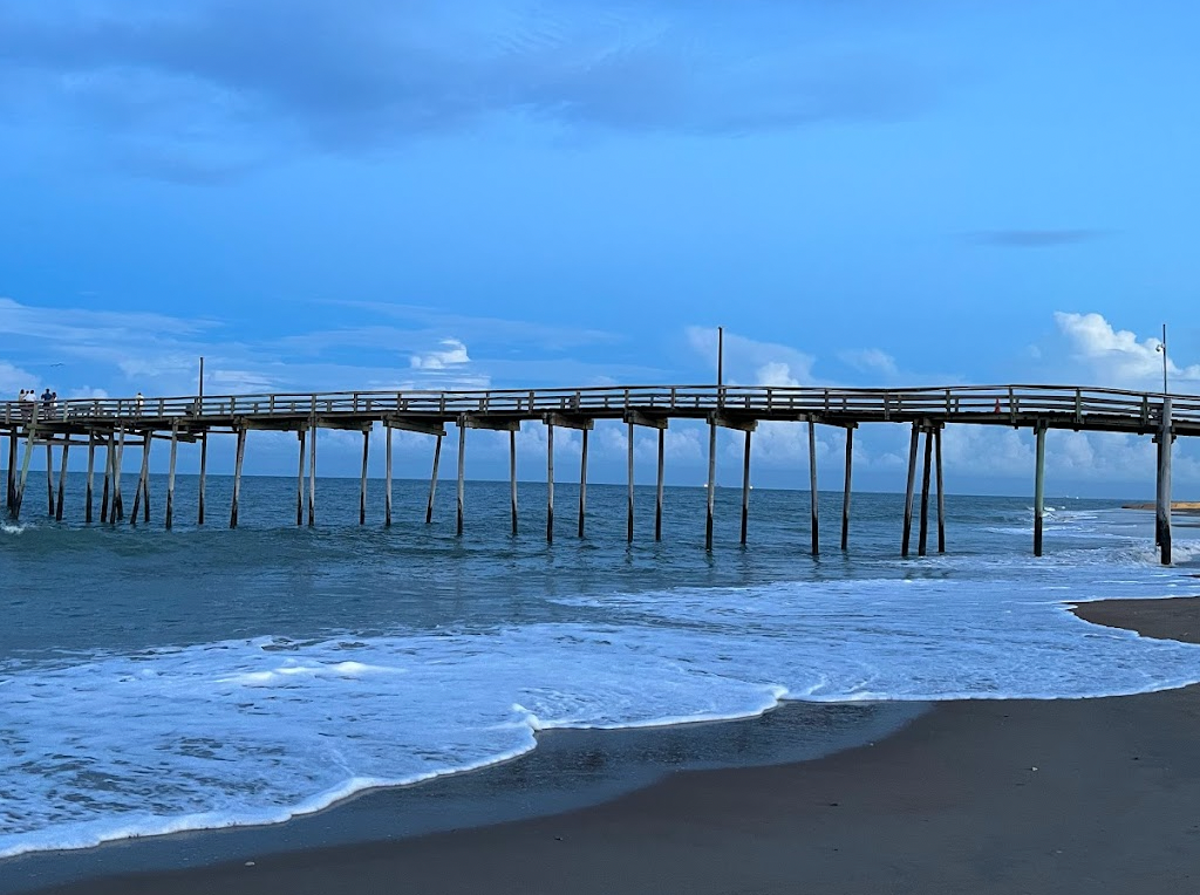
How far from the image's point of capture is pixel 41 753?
301 inches

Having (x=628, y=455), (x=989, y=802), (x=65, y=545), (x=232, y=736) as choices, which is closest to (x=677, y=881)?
(x=989, y=802)

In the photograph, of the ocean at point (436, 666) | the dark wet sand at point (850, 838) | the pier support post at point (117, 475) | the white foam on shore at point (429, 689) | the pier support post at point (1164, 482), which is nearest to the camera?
the dark wet sand at point (850, 838)

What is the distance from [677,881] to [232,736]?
13.5 ft

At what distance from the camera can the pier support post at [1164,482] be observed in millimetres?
26047

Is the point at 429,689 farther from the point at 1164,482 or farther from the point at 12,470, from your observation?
the point at 12,470

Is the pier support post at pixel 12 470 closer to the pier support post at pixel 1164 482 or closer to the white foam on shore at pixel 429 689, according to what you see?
the white foam on shore at pixel 429 689

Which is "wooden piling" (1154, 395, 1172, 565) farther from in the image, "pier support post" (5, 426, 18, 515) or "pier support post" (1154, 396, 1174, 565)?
"pier support post" (5, 426, 18, 515)

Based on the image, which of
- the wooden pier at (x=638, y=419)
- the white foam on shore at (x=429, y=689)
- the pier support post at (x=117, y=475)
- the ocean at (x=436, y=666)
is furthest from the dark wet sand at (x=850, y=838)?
the pier support post at (x=117, y=475)

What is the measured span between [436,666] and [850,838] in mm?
6174

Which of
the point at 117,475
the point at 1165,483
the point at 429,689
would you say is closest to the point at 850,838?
the point at 429,689

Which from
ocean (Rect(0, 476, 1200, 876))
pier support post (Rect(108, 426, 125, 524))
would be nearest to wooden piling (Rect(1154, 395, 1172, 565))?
ocean (Rect(0, 476, 1200, 876))

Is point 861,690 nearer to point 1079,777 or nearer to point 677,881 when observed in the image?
point 1079,777

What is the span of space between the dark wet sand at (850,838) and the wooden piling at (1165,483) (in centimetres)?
1988

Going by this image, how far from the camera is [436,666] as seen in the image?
37.7 ft
